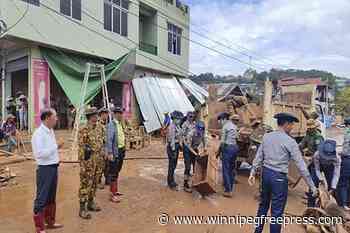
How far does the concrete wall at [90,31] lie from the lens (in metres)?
11.9

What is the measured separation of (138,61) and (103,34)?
3.39m

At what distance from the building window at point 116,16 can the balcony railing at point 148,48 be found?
2410 mm

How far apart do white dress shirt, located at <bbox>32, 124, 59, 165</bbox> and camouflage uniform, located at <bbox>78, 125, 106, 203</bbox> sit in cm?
67

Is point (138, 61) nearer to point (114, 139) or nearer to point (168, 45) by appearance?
point (168, 45)

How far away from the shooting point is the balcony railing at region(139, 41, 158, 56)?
67.6 ft

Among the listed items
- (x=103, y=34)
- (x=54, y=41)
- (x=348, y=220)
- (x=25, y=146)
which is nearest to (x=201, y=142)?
(x=348, y=220)

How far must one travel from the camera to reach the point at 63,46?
1364 centimetres

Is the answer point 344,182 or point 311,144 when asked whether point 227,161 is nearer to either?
point 311,144

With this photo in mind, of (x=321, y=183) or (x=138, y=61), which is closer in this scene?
(x=321, y=183)

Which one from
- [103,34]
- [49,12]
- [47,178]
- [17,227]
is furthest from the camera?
[103,34]

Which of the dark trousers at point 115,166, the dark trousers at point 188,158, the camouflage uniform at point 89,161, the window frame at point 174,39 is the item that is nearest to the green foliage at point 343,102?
the window frame at point 174,39

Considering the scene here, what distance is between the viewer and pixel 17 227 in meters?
4.82

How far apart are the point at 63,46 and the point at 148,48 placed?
319 inches

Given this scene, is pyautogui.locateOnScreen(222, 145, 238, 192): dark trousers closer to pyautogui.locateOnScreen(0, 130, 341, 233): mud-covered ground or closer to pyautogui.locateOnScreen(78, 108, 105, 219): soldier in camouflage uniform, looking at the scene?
pyautogui.locateOnScreen(0, 130, 341, 233): mud-covered ground
